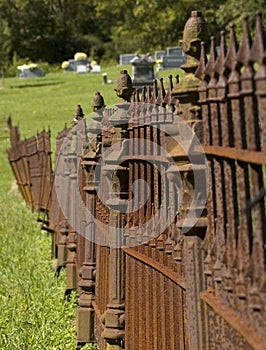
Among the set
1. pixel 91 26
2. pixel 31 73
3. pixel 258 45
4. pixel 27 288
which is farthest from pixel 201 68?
pixel 91 26

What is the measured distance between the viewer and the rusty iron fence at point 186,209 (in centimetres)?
231

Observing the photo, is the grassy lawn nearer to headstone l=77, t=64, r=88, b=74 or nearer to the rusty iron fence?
the rusty iron fence

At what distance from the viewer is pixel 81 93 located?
33125 mm

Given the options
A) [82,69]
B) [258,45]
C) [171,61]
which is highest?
[82,69]

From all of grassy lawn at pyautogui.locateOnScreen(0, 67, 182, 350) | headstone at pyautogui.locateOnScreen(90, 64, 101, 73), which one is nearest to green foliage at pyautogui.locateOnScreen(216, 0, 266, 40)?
headstone at pyautogui.locateOnScreen(90, 64, 101, 73)

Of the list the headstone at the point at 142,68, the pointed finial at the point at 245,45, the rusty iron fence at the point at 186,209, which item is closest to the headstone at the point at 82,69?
the headstone at the point at 142,68

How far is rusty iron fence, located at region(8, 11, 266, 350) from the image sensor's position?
2.31 meters

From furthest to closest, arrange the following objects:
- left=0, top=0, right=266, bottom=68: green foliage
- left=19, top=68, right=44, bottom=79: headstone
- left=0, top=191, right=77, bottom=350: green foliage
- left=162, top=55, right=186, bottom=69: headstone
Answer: left=0, top=0, right=266, bottom=68: green foliage
left=19, top=68, right=44, bottom=79: headstone
left=162, top=55, right=186, bottom=69: headstone
left=0, top=191, right=77, bottom=350: green foliage

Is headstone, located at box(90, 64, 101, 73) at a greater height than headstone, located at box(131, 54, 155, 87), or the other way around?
headstone, located at box(90, 64, 101, 73)

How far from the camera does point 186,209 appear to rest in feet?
9.87

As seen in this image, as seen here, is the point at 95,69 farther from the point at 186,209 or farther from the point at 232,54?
the point at 232,54

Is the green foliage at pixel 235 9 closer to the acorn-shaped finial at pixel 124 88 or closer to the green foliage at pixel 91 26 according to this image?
the green foliage at pixel 91 26

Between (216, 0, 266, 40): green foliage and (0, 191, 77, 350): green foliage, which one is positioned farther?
(216, 0, 266, 40): green foliage

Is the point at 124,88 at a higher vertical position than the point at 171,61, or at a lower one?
lower
